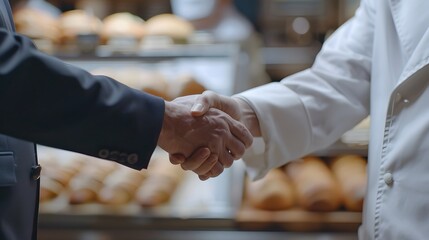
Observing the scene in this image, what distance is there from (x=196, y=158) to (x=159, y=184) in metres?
0.59

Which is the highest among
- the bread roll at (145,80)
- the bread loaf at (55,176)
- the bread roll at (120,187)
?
the bread roll at (145,80)

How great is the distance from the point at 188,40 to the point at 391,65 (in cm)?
99

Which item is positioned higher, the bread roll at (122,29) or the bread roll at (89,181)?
the bread roll at (122,29)

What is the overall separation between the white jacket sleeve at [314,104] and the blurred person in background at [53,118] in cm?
35

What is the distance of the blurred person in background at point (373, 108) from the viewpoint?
47.2 inches

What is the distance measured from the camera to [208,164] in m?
1.33

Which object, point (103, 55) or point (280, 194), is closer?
point (280, 194)

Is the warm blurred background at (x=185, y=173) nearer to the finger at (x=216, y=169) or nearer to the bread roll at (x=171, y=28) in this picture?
the bread roll at (x=171, y=28)

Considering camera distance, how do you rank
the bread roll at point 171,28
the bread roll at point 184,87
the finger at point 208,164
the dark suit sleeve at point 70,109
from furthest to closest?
the bread roll at point 171,28
the bread roll at point 184,87
the finger at point 208,164
the dark suit sleeve at point 70,109

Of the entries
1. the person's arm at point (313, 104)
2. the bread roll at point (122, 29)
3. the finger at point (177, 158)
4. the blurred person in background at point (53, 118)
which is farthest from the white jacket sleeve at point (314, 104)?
the bread roll at point (122, 29)

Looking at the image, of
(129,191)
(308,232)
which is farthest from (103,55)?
(308,232)

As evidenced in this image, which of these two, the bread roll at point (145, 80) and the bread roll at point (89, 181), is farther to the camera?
the bread roll at point (145, 80)

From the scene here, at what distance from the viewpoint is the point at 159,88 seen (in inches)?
79.0

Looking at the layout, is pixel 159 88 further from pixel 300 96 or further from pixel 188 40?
pixel 300 96
